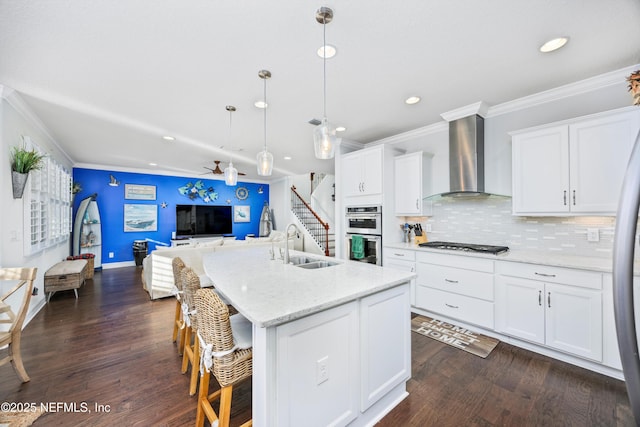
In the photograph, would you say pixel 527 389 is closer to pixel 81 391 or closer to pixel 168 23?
pixel 81 391

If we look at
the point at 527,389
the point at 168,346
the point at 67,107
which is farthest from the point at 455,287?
the point at 67,107

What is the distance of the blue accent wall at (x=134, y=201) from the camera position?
6.48 metres

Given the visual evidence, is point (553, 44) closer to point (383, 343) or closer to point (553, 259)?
point (553, 259)

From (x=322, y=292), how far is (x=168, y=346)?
7.00 feet

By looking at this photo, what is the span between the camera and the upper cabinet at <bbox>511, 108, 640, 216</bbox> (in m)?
2.26

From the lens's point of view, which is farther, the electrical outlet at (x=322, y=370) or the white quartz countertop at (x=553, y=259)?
the white quartz countertop at (x=553, y=259)

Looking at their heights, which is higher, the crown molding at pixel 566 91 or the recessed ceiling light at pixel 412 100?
the recessed ceiling light at pixel 412 100

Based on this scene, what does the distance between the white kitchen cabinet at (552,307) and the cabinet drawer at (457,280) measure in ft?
0.36

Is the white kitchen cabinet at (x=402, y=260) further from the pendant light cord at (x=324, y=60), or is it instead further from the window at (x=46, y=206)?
the window at (x=46, y=206)

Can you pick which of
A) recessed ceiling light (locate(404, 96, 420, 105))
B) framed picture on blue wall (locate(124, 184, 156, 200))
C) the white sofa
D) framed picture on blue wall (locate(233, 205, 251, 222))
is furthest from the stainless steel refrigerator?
framed picture on blue wall (locate(233, 205, 251, 222))

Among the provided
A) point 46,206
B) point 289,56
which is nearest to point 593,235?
point 289,56

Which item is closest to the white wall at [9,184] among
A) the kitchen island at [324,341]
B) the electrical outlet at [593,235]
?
the kitchen island at [324,341]

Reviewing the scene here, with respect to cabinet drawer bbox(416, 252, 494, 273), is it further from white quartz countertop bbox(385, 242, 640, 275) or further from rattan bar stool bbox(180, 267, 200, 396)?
rattan bar stool bbox(180, 267, 200, 396)

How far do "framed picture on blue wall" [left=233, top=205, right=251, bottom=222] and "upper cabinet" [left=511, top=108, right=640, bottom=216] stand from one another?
752 cm
